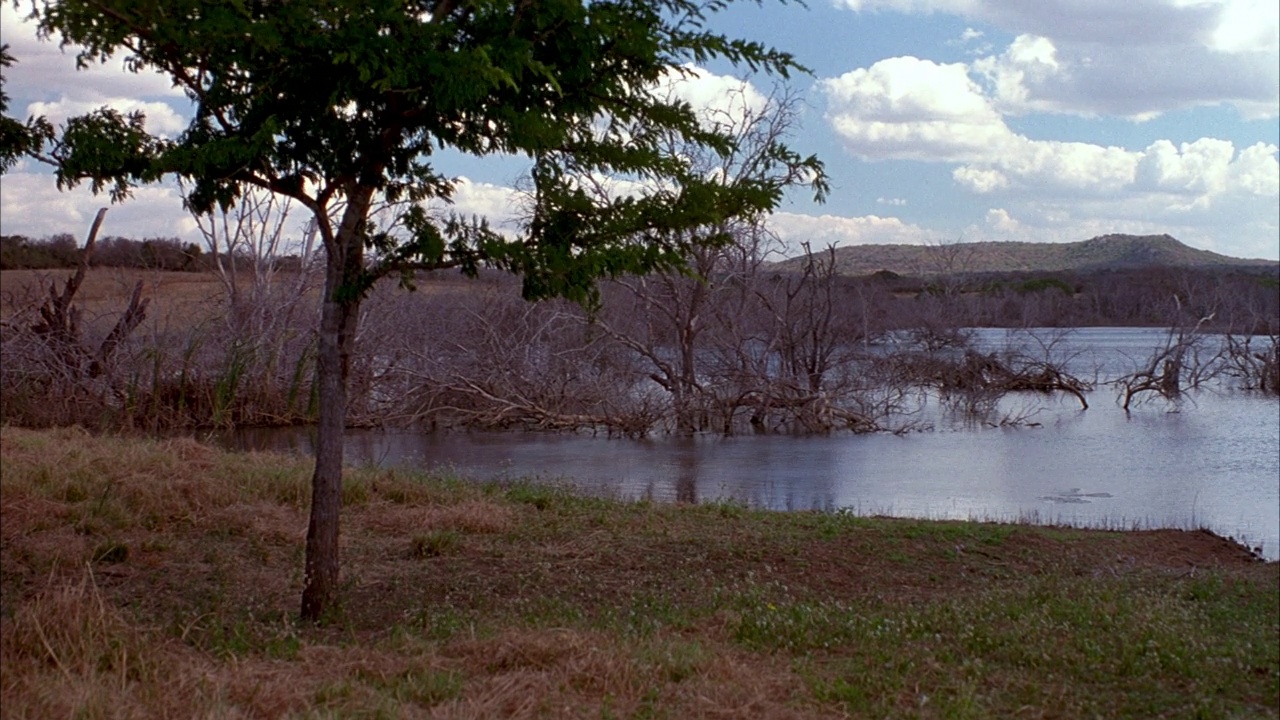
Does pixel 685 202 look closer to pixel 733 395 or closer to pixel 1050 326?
pixel 733 395

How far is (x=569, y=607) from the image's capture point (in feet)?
24.9

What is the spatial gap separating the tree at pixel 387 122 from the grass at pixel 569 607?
1365 millimetres

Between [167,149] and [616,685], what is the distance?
417 centimetres

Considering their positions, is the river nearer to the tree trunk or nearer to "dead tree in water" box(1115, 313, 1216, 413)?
"dead tree in water" box(1115, 313, 1216, 413)

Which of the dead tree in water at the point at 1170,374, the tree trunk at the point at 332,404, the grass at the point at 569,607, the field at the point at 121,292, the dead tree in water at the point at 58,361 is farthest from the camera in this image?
the dead tree in water at the point at 1170,374

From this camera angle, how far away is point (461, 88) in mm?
6281

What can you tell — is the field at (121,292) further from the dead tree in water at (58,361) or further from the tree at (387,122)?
the tree at (387,122)

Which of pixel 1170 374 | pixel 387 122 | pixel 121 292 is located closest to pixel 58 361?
pixel 121 292

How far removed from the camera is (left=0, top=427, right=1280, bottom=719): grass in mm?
5539

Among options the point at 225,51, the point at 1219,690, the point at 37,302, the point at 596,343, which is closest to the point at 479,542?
the point at 225,51

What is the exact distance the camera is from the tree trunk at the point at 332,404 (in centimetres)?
701

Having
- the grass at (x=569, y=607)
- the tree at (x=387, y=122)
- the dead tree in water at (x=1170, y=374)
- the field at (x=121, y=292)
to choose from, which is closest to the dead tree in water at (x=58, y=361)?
the field at (x=121, y=292)

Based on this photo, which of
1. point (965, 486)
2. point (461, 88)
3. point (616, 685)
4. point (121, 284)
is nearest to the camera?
point (616, 685)

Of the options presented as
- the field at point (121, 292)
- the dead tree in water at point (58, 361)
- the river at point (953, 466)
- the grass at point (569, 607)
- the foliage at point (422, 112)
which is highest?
the foliage at point (422, 112)
